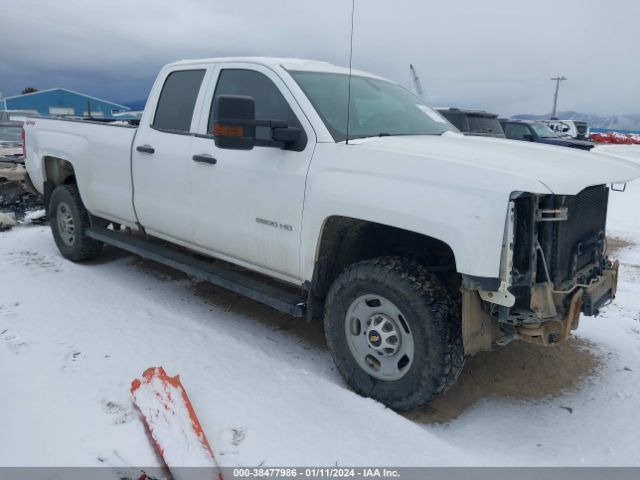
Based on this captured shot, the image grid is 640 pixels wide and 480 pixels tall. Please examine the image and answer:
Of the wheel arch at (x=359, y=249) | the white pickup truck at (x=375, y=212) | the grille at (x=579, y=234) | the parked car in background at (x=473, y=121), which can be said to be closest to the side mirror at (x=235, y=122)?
the white pickup truck at (x=375, y=212)

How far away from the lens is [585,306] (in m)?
3.00

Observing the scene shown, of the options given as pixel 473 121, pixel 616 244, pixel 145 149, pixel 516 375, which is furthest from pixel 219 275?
pixel 473 121

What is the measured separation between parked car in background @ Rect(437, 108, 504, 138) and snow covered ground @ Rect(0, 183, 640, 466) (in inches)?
294

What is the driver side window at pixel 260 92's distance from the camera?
3.61 m

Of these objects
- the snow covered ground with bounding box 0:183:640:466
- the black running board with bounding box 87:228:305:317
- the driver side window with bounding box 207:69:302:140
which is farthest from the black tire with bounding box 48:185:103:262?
the driver side window with bounding box 207:69:302:140

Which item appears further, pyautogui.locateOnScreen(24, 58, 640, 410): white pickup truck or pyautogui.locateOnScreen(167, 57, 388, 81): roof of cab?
pyautogui.locateOnScreen(167, 57, 388, 81): roof of cab

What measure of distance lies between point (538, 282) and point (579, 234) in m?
0.54

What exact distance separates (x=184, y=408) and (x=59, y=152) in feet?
12.5

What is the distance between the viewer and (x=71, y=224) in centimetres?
579

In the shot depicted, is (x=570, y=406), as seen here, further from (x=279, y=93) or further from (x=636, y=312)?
(x=279, y=93)

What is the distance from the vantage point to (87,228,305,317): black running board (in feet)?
11.8

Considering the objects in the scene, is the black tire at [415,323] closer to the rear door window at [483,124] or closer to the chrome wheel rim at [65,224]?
the chrome wheel rim at [65,224]

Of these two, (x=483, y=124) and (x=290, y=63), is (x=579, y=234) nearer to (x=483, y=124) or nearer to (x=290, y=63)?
(x=290, y=63)

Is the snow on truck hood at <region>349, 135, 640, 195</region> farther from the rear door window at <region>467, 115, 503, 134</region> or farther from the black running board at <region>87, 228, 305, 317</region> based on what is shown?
the rear door window at <region>467, 115, 503, 134</region>
